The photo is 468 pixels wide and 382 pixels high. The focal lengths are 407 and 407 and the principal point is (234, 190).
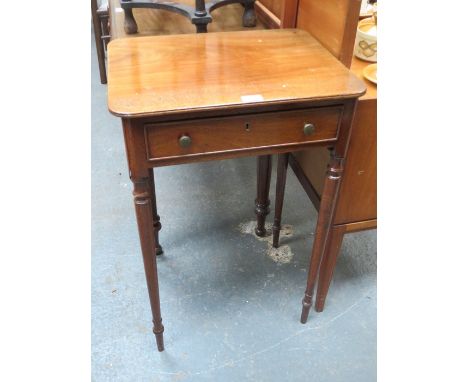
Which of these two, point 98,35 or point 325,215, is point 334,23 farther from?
point 98,35

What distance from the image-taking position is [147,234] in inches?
33.3

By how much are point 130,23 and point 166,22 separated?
149 mm

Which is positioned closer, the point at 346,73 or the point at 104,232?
the point at 346,73

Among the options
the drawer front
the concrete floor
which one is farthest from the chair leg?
the drawer front

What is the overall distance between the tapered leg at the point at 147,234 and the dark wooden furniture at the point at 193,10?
456mm

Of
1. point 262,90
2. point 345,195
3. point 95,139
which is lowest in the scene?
point 95,139

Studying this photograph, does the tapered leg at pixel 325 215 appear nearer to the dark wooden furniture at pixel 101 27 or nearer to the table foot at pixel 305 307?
the table foot at pixel 305 307

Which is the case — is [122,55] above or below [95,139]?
above

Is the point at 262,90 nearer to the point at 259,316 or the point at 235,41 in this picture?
the point at 235,41

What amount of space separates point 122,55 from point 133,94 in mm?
181

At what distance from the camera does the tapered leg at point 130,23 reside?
111cm

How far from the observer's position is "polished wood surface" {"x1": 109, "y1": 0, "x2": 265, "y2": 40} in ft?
3.82

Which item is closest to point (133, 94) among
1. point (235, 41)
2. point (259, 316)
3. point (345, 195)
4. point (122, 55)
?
point (122, 55)

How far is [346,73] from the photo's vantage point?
809mm
